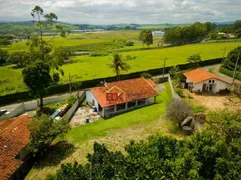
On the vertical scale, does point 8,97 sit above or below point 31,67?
below

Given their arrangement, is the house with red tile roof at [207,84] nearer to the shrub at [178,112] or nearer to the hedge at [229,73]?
the hedge at [229,73]

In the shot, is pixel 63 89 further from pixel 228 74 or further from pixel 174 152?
pixel 228 74

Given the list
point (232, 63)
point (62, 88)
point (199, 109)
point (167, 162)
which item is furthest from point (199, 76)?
point (167, 162)

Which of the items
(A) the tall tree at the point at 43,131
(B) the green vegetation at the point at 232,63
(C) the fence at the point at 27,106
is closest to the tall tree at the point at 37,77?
(C) the fence at the point at 27,106

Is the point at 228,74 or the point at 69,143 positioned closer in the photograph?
the point at 69,143

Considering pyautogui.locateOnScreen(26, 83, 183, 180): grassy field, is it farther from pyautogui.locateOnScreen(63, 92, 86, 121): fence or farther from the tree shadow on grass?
pyautogui.locateOnScreen(63, 92, 86, 121): fence

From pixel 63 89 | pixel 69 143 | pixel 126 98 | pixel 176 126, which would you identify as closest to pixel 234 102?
pixel 176 126
